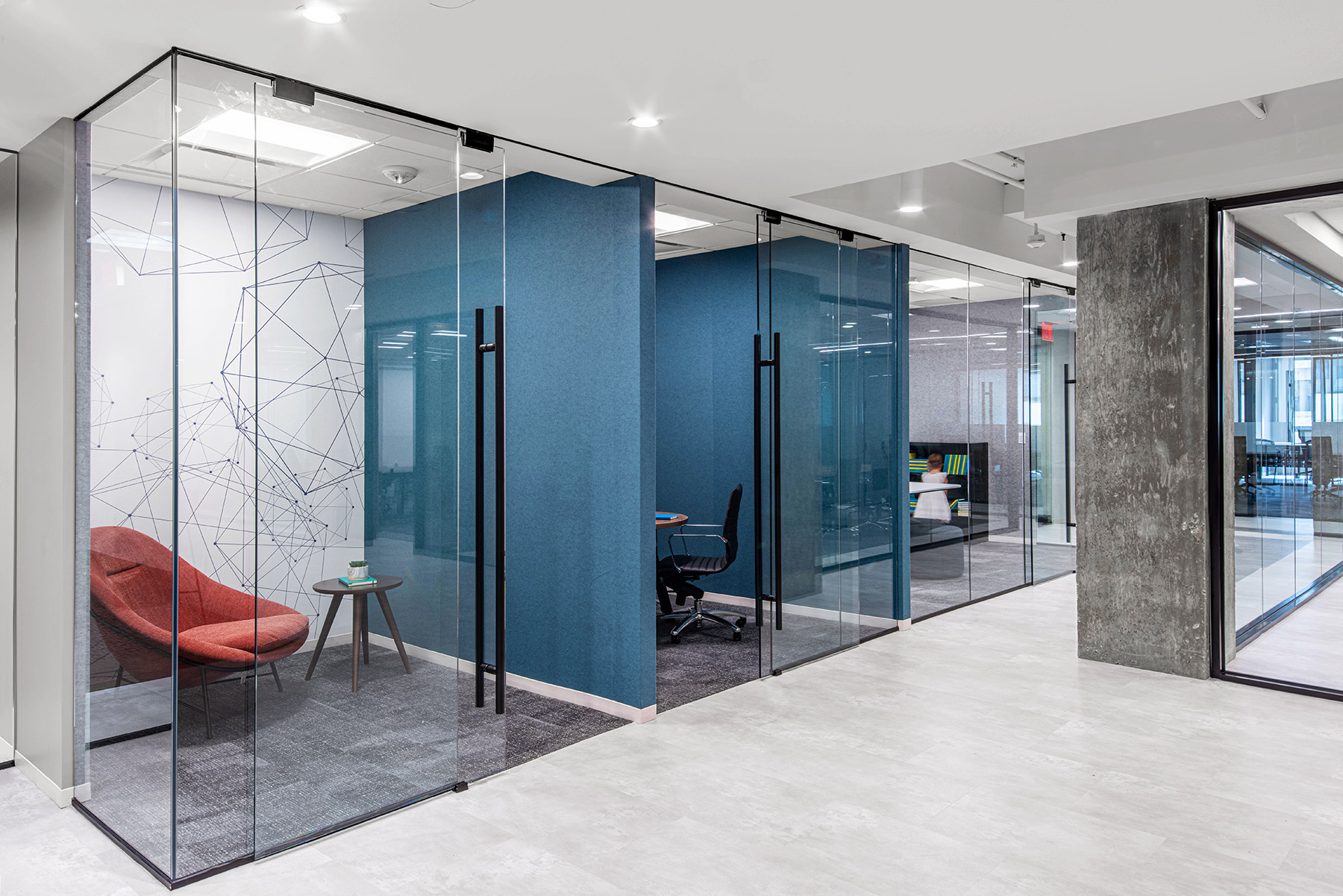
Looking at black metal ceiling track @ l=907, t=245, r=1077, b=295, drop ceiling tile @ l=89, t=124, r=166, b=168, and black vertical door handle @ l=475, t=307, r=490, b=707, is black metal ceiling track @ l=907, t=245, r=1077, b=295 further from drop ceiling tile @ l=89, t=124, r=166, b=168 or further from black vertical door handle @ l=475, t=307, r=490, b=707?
drop ceiling tile @ l=89, t=124, r=166, b=168

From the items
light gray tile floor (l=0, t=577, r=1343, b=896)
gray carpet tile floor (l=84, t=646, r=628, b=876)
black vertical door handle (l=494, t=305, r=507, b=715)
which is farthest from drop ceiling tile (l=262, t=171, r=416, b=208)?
light gray tile floor (l=0, t=577, r=1343, b=896)

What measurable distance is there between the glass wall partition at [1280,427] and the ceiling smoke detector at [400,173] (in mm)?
4426

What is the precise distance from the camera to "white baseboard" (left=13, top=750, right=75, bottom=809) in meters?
3.33

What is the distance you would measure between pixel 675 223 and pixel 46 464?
386cm

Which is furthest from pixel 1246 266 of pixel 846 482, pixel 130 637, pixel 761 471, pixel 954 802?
pixel 130 637

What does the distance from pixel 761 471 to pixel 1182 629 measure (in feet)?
8.56

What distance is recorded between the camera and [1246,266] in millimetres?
5039

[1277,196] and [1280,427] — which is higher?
[1277,196]

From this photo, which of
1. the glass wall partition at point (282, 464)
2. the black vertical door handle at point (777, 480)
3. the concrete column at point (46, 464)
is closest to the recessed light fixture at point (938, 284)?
the black vertical door handle at point (777, 480)

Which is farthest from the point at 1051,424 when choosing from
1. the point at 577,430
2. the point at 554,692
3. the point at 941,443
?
the point at 554,692

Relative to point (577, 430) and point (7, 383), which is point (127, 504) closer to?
point (7, 383)

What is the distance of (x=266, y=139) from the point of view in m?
2.93

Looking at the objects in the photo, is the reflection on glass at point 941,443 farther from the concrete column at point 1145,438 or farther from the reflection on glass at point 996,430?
the concrete column at point 1145,438

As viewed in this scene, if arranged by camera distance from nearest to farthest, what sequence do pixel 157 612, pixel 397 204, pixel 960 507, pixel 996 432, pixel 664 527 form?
1. pixel 397 204
2. pixel 157 612
3. pixel 664 527
4. pixel 960 507
5. pixel 996 432
